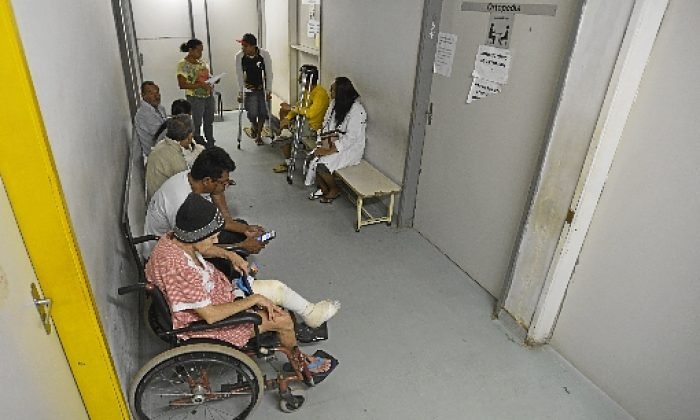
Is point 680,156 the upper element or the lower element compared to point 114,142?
upper

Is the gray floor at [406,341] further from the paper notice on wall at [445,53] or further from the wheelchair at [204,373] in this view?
the paper notice on wall at [445,53]

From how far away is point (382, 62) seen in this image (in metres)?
3.70

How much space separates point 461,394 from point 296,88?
15.7 ft

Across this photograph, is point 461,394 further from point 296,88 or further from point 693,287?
point 296,88

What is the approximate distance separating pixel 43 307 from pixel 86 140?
0.80m

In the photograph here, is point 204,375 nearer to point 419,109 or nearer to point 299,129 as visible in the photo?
point 419,109

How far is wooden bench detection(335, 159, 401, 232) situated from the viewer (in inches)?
140

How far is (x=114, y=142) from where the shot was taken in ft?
8.70

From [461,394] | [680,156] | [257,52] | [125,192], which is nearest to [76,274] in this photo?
[125,192]

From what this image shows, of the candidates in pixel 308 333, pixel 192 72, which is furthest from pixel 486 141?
pixel 192 72

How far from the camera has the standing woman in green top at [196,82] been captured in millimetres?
4746

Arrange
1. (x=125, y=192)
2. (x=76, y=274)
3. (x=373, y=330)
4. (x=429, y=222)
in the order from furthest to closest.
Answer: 1. (x=429, y=222)
2. (x=373, y=330)
3. (x=125, y=192)
4. (x=76, y=274)

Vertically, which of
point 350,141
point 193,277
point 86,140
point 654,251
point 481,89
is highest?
point 481,89

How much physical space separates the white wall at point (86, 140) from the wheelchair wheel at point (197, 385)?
0.13 m
